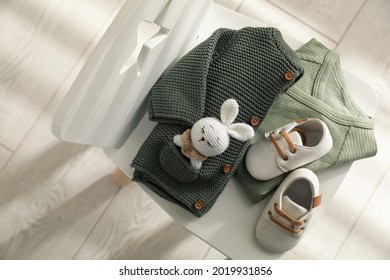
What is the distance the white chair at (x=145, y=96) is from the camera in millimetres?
507

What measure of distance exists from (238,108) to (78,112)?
0.91 ft

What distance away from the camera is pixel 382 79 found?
1.22 metres

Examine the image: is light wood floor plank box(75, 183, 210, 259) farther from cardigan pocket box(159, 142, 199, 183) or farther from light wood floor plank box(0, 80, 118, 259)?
cardigan pocket box(159, 142, 199, 183)

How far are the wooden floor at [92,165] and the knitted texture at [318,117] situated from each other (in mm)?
437

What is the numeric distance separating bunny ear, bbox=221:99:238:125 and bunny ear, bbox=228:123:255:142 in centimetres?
1

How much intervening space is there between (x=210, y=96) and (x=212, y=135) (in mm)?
80

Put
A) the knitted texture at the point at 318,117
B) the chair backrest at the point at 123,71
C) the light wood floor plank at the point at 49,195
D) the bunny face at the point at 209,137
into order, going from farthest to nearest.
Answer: the light wood floor plank at the point at 49,195
the knitted texture at the point at 318,117
the bunny face at the point at 209,137
the chair backrest at the point at 123,71

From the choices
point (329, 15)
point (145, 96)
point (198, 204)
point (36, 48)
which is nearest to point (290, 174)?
point (198, 204)

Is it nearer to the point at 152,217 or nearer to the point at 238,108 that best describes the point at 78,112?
the point at 238,108

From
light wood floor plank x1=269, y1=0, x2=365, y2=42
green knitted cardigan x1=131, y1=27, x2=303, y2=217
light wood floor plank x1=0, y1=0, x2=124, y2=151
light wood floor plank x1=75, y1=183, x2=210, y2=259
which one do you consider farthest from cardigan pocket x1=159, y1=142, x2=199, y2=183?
light wood floor plank x1=269, y1=0, x2=365, y2=42

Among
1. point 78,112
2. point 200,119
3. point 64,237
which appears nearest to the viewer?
point 78,112

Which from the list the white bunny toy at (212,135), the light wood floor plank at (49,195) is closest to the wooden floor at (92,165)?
the light wood floor plank at (49,195)

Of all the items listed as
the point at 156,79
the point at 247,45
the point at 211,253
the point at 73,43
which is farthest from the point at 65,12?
the point at 211,253

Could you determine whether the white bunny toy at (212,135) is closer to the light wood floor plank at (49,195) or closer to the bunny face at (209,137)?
the bunny face at (209,137)
